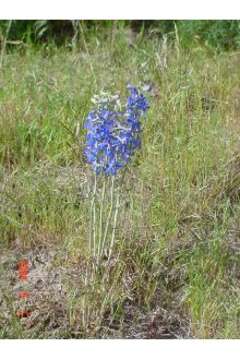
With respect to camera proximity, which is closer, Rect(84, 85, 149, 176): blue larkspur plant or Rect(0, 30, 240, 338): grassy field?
Rect(84, 85, 149, 176): blue larkspur plant

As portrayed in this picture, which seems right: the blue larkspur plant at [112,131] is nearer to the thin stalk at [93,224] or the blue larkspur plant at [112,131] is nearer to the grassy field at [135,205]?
the thin stalk at [93,224]

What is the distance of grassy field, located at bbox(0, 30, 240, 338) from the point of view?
2.58 meters

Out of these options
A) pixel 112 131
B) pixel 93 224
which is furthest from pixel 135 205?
pixel 112 131

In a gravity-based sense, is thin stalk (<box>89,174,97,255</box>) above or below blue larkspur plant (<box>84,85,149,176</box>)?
below

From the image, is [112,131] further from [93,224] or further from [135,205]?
[135,205]

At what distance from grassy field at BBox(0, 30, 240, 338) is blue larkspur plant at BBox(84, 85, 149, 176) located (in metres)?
0.36

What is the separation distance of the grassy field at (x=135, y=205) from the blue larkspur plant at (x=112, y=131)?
362mm

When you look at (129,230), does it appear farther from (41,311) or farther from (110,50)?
(110,50)

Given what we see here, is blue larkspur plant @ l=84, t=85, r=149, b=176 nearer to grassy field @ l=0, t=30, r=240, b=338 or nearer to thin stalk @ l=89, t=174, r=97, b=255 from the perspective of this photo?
thin stalk @ l=89, t=174, r=97, b=255

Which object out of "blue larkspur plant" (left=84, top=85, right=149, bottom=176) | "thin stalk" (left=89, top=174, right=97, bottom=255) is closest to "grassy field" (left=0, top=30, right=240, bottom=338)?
"thin stalk" (left=89, top=174, right=97, bottom=255)

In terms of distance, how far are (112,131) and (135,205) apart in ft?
1.90

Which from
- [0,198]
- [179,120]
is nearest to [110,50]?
[179,120]

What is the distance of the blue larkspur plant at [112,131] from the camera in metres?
2.44

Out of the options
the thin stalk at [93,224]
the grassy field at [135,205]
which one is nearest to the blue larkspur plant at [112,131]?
the thin stalk at [93,224]
